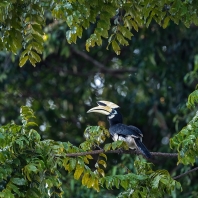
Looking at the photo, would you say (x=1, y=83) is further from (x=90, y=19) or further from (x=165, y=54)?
(x=90, y=19)

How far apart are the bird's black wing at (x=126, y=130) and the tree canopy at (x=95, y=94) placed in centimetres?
27

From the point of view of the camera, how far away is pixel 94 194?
6.85 m

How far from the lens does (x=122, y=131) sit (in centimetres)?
530

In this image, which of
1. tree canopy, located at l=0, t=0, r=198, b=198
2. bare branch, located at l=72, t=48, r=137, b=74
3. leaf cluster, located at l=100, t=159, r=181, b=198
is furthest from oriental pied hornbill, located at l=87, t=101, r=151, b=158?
bare branch, located at l=72, t=48, r=137, b=74

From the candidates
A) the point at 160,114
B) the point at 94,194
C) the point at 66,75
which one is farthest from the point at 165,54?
the point at 94,194

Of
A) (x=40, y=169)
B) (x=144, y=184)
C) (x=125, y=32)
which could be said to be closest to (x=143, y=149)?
(x=144, y=184)

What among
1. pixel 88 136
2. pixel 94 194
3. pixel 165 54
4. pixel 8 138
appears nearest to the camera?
pixel 8 138

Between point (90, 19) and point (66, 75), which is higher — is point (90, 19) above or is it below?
above

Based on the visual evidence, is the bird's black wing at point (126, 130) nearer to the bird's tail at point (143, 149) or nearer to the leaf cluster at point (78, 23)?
the bird's tail at point (143, 149)

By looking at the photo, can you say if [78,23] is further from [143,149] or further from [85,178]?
[143,149]

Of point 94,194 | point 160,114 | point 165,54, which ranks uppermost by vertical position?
point 165,54

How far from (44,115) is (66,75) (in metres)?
0.81

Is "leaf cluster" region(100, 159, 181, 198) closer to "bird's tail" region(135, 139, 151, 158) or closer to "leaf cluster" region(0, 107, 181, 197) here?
"leaf cluster" region(0, 107, 181, 197)

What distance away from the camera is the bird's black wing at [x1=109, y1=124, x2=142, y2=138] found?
513 cm
